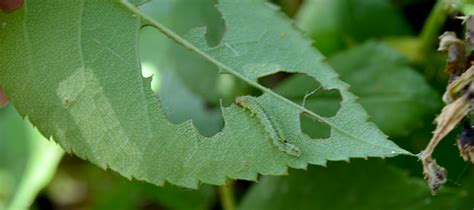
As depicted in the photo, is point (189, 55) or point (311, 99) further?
point (189, 55)

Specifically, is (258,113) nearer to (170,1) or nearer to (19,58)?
(19,58)

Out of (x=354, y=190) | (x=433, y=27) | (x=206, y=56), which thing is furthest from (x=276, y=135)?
(x=433, y=27)

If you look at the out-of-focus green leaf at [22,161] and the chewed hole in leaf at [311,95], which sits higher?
the chewed hole in leaf at [311,95]

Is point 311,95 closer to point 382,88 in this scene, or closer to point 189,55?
point 382,88

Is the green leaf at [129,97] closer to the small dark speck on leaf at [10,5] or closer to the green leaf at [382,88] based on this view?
the small dark speck on leaf at [10,5]

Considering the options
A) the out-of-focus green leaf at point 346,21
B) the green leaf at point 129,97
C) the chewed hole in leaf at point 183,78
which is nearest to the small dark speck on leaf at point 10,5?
the green leaf at point 129,97

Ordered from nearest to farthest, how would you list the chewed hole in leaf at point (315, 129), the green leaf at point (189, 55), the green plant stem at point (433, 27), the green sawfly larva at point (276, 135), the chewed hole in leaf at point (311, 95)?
the green sawfly larva at point (276, 135) → the chewed hole in leaf at point (315, 129) → the chewed hole in leaf at point (311, 95) → the green plant stem at point (433, 27) → the green leaf at point (189, 55)
